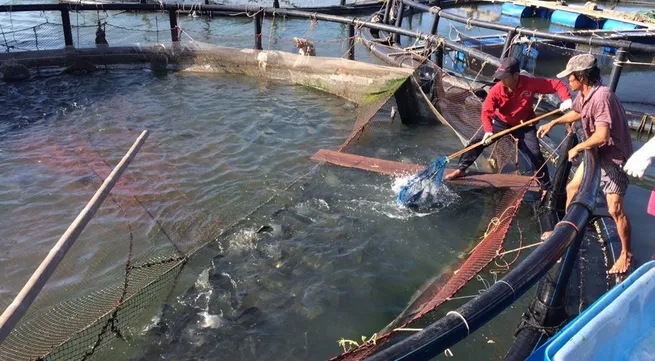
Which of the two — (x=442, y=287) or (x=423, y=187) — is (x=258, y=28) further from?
(x=442, y=287)

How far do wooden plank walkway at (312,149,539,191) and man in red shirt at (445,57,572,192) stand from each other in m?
0.36

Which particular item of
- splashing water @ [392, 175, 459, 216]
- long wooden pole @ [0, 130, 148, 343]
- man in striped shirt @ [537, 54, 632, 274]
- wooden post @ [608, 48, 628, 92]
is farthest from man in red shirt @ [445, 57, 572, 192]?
long wooden pole @ [0, 130, 148, 343]

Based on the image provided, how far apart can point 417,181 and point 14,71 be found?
10.9 m

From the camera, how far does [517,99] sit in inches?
264

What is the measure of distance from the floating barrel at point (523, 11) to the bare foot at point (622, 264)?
22507 mm

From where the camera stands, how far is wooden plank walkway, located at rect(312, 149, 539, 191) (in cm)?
686

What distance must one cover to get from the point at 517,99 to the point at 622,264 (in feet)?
8.82

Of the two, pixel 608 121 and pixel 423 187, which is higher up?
pixel 608 121

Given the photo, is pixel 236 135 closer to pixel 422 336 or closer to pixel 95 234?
pixel 95 234

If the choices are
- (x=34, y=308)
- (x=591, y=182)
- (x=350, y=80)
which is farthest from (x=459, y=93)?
(x=34, y=308)

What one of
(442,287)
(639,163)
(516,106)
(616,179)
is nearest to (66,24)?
(516,106)

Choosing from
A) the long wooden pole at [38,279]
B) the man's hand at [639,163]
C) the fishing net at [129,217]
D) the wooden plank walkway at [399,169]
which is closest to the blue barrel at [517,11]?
the fishing net at [129,217]

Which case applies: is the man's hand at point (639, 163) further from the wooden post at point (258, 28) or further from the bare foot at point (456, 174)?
the wooden post at point (258, 28)

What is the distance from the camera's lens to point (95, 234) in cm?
669
